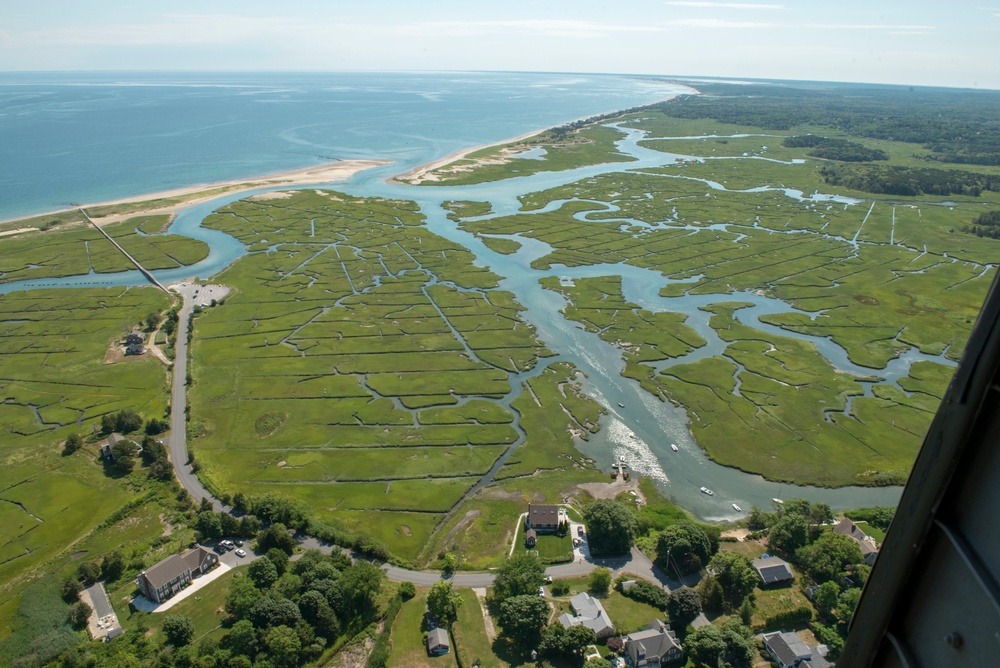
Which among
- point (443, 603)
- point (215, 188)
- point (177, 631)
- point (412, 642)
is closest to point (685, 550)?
A: point (443, 603)

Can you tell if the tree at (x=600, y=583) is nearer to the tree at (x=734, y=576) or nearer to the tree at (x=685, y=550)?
the tree at (x=685, y=550)

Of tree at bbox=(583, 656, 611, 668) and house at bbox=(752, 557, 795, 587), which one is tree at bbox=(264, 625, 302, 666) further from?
house at bbox=(752, 557, 795, 587)

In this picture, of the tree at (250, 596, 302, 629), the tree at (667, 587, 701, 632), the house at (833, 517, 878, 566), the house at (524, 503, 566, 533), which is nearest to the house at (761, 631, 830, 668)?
the tree at (667, 587, 701, 632)

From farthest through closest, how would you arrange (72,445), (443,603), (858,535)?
(72,445) < (858,535) < (443,603)

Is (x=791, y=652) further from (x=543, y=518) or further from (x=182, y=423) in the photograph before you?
(x=182, y=423)

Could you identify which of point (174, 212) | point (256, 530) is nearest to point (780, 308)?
point (256, 530)

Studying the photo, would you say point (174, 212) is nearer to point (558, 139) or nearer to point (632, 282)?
point (632, 282)

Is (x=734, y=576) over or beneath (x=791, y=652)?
over
